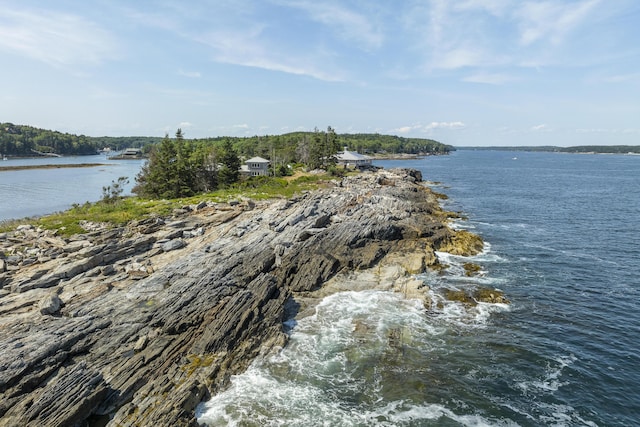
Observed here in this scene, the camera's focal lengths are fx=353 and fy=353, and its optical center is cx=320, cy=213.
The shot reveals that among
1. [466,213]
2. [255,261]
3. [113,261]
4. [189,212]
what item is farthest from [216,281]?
[466,213]

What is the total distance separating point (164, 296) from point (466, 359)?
21.2m

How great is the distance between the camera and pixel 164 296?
1031 inches

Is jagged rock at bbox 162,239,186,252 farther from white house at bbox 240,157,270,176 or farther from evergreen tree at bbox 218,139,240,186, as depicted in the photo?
white house at bbox 240,157,270,176

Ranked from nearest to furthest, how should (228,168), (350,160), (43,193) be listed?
(228,168)
(43,193)
(350,160)

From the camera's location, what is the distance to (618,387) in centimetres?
1966

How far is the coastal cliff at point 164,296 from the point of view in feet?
55.8

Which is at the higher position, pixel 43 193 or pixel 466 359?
pixel 43 193

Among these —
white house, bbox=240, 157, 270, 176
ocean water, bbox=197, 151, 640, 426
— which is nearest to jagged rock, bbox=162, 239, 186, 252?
ocean water, bbox=197, 151, 640, 426

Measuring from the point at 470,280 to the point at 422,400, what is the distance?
58.5ft

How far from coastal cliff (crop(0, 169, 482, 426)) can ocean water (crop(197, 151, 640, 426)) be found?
8.08 feet

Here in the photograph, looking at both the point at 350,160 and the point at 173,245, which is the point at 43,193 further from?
the point at 350,160

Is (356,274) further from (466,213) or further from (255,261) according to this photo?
(466,213)

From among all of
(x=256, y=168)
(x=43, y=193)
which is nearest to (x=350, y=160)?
(x=256, y=168)

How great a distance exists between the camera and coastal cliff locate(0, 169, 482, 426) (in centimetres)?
1700
